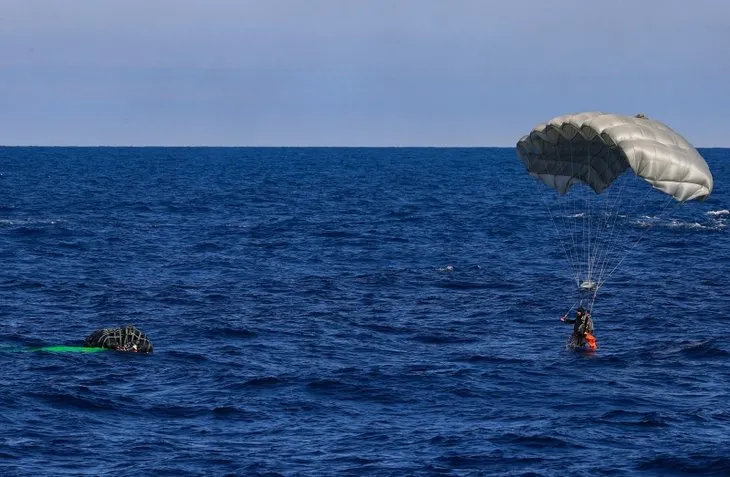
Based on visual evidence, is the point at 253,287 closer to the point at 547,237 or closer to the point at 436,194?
the point at 547,237

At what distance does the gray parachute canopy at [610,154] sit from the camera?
44.5m

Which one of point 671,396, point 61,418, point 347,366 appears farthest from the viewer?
point 347,366

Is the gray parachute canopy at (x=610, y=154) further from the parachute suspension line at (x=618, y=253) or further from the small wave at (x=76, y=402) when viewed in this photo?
the small wave at (x=76, y=402)

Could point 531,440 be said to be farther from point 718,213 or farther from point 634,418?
point 718,213

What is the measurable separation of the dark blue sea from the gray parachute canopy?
7.58m

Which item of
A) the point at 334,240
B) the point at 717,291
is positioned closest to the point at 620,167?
the point at 717,291

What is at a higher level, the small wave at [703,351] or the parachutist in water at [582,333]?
the parachutist in water at [582,333]

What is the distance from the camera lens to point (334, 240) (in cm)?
9694

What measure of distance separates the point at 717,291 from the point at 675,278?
6260 mm

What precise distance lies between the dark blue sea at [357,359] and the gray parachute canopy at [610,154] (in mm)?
7584

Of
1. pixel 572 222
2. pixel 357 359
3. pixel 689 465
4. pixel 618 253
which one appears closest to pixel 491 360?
pixel 357 359

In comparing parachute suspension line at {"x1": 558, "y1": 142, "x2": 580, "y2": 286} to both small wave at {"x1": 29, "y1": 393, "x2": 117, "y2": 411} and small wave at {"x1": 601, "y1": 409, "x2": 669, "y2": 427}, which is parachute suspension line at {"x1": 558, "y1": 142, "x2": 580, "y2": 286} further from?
small wave at {"x1": 29, "y1": 393, "x2": 117, "y2": 411}

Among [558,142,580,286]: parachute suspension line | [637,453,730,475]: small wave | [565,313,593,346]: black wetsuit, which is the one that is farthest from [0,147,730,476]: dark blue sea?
[558,142,580,286]: parachute suspension line

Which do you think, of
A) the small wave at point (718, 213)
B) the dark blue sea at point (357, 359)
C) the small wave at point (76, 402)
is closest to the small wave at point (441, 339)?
the dark blue sea at point (357, 359)
